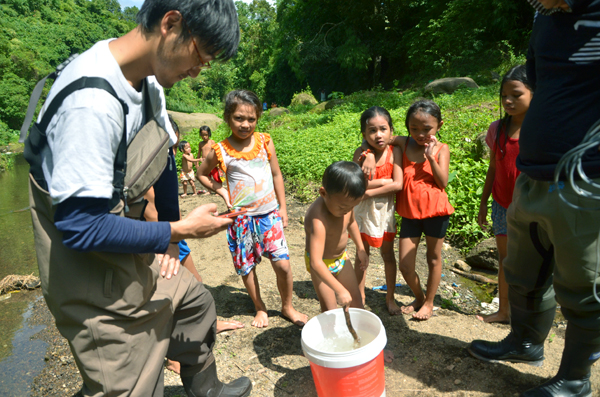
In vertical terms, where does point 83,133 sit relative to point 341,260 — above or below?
above

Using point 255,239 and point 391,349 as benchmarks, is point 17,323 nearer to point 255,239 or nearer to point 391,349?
point 255,239

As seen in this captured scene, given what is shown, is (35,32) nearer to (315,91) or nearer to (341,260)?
(315,91)

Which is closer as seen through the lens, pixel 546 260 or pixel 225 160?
pixel 546 260

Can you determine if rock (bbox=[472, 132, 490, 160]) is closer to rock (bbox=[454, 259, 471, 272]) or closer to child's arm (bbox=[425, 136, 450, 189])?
rock (bbox=[454, 259, 471, 272])

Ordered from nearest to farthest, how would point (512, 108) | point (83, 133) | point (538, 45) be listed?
1. point (83, 133)
2. point (538, 45)
3. point (512, 108)

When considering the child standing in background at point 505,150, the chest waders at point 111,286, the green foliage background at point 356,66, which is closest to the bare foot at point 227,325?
the chest waders at point 111,286

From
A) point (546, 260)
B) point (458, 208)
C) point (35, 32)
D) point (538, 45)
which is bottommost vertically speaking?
point (458, 208)

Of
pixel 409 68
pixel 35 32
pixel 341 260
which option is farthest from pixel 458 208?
pixel 35 32

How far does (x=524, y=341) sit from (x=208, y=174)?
254 cm

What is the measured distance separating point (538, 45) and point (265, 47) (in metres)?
34.8

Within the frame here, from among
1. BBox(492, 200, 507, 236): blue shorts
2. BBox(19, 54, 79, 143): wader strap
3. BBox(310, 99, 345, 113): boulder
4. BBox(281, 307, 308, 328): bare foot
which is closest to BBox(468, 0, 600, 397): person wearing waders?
BBox(492, 200, 507, 236): blue shorts

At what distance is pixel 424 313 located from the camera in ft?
10.0

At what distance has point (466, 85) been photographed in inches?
450

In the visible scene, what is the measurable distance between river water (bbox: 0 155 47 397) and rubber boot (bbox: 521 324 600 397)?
3208 mm
